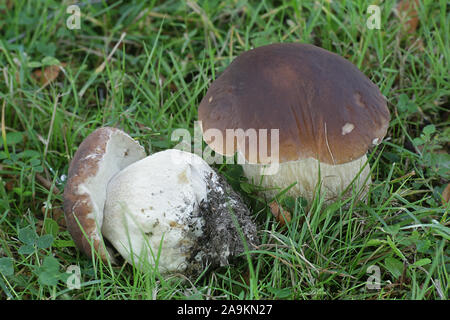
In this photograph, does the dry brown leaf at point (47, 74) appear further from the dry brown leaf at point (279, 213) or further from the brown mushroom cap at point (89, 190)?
the dry brown leaf at point (279, 213)

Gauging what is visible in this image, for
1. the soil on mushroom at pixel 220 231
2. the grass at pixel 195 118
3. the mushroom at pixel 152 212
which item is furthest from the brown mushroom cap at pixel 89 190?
the soil on mushroom at pixel 220 231

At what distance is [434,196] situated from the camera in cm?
246

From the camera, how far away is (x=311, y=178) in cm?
226

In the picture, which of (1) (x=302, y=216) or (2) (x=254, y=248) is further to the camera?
(1) (x=302, y=216)

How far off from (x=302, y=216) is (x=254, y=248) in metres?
0.31

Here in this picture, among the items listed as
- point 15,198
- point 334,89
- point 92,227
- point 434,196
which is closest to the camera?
point 92,227

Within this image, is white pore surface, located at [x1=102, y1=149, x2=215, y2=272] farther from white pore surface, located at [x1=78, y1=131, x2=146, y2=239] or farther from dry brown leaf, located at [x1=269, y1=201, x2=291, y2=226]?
dry brown leaf, located at [x1=269, y1=201, x2=291, y2=226]

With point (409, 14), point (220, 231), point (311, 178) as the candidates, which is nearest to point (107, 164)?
point (220, 231)

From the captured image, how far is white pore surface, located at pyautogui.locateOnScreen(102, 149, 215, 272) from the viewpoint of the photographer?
195 cm

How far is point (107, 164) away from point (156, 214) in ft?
1.17

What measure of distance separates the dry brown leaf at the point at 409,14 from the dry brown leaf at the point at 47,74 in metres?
2.41

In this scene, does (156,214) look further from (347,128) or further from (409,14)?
(409,14)
